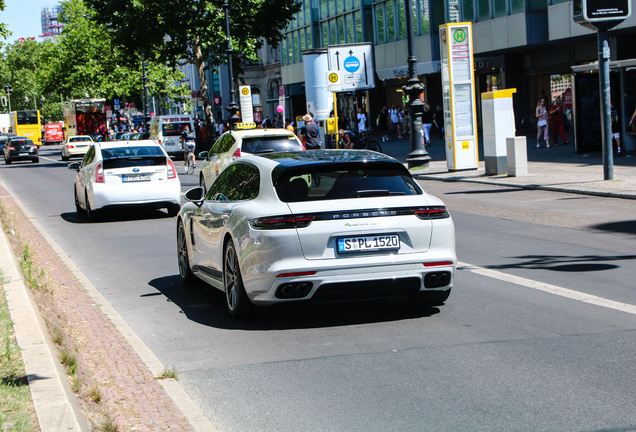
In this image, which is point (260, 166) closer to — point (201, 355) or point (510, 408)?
point (201, 355)

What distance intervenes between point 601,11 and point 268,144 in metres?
7.40

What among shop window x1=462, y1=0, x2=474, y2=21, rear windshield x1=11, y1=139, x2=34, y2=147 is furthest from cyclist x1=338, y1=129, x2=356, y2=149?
rear windshield x1=11, y1=139, x2=34, y2=147

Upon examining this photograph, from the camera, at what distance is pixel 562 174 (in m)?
22.4

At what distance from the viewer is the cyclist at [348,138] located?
34.3 metres

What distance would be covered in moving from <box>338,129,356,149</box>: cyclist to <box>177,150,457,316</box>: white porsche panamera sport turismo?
25990 mm

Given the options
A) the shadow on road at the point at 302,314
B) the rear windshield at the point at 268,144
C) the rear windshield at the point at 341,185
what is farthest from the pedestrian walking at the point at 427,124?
the rear windshield at the point at 341,185

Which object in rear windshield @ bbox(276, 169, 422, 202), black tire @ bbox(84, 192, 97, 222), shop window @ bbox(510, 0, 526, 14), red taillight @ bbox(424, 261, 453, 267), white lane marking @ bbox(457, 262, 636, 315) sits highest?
shop window @ bbox(510, 0, 526, 14)

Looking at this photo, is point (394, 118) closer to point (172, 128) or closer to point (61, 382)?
point (172, 128)

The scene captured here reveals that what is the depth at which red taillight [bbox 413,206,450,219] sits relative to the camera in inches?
306

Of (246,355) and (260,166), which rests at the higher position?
(260,166)

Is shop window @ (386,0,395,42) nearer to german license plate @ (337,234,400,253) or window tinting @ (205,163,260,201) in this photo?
window tinting @ (205,163,260,201)

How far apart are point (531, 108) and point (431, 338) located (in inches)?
1484

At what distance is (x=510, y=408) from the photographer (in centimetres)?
527

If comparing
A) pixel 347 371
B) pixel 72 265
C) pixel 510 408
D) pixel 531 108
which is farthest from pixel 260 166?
pixel 531 108
